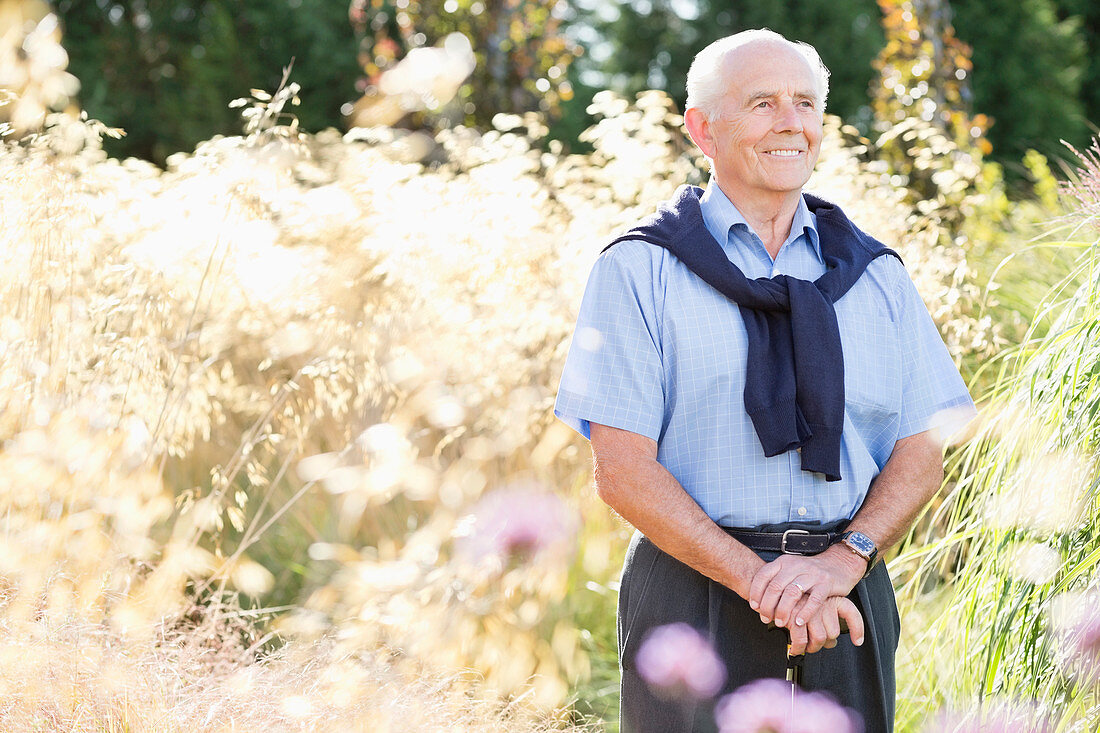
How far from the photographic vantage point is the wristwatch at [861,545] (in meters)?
1.71

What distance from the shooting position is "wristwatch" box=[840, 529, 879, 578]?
1.71 meters

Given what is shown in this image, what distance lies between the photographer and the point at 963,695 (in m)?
2.17

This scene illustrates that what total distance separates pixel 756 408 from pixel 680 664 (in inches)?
17.5

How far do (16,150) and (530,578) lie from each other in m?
1.75

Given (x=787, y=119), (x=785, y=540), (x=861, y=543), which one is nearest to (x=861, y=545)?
(x=861, y=543)

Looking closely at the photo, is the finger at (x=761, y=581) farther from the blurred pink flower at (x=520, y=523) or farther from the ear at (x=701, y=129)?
the blurred pink flower at (x=520, y=523)

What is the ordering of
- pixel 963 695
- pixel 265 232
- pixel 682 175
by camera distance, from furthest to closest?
pixel 682 175, pixel 265 232, pixel 963 695

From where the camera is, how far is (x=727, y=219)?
6.07 feet

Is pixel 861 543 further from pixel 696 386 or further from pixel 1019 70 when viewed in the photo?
pixel 1019 70

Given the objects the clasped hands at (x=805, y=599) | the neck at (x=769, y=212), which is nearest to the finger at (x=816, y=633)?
the clasped hands at (x=805, y=599)

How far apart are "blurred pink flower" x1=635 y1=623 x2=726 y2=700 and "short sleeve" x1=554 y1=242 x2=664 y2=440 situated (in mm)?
339

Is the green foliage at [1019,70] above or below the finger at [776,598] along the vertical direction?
above

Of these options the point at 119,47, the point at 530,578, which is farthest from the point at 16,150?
the point at 119,47

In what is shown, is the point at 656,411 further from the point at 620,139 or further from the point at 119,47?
the point at 119,47
